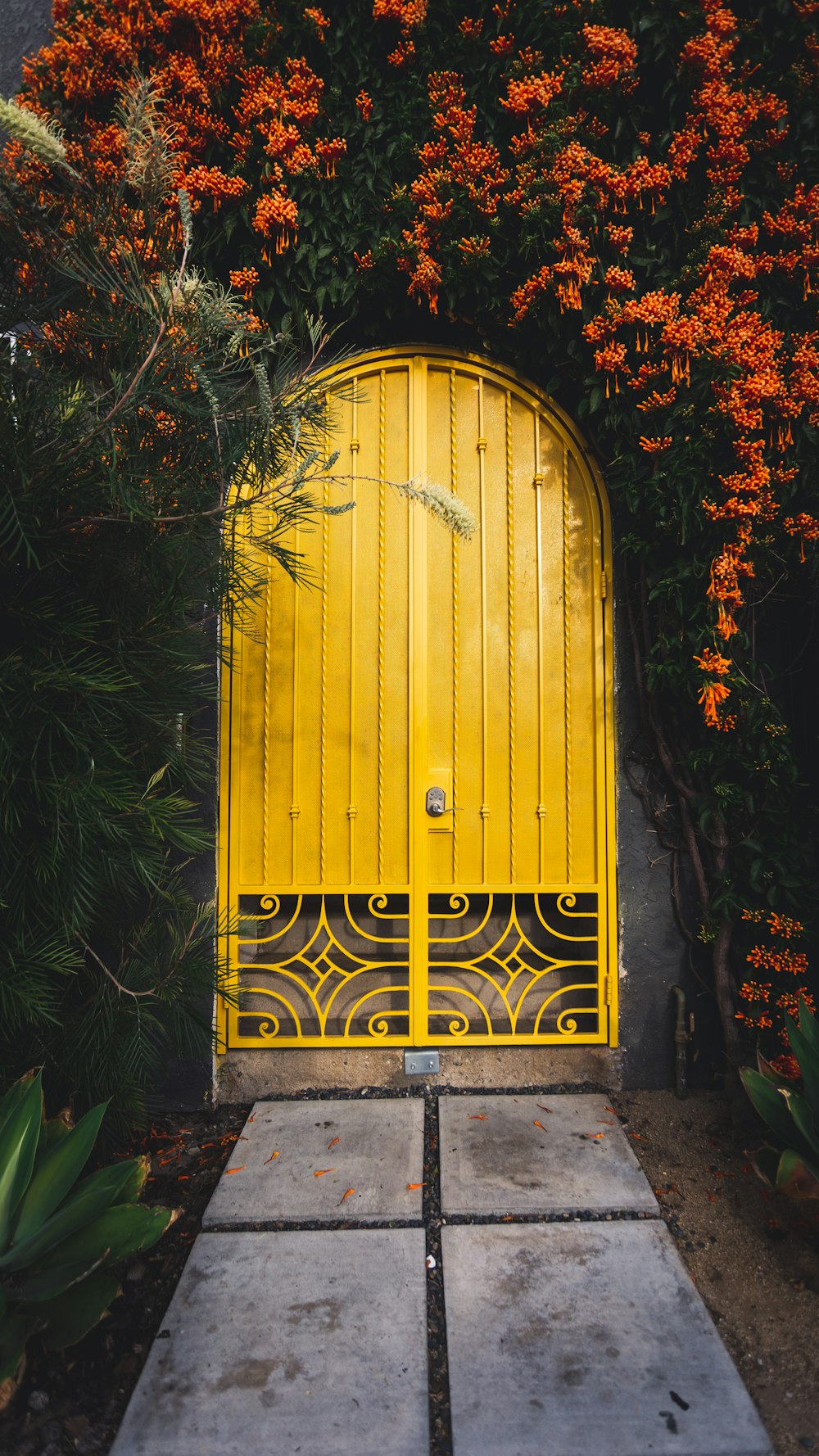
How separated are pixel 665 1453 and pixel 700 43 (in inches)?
168

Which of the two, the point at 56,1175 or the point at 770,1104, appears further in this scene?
the point at 770,1104

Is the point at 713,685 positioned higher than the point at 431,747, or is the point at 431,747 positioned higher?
the point at 713,685

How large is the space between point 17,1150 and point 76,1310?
1.22 feet

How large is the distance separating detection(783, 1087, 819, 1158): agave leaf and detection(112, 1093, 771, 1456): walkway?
1.65 feet

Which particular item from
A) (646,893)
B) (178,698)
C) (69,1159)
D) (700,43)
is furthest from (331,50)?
(69,1159)

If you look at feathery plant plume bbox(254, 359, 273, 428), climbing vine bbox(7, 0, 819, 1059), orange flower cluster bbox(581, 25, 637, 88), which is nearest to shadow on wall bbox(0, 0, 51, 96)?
climbing vine bbox(7, 0, 819, 1059)

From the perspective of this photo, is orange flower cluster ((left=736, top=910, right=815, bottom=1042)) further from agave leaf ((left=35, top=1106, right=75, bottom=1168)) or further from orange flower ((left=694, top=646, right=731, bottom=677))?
agave leaf ((left=35, top=1106, right=75, bottom=1168))

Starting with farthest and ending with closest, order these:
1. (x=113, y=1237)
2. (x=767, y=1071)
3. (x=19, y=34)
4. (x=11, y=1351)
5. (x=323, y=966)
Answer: (x=19, y=34) < (x=323, y=966) < (x=767, y=1071) < (x=113, y=1237) < (x=11, y=1351)

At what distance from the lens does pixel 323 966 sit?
3.02m

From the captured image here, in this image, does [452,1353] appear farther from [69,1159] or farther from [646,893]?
[646,893]

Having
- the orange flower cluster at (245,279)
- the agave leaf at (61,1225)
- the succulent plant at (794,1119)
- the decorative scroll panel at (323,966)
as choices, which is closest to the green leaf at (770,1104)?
the succulent plant at (794,1119)

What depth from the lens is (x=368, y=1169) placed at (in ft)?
8.00

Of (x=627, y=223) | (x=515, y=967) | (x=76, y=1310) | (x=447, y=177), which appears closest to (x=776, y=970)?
(x=515, y=967)

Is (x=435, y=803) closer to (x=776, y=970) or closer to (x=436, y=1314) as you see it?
(x=776, y=970)
